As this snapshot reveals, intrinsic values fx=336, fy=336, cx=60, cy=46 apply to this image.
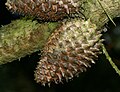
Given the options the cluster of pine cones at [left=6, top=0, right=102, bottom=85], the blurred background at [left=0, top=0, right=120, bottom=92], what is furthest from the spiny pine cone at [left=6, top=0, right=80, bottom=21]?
the blurred background at [left=0, top=0, right=120, bottom=92]

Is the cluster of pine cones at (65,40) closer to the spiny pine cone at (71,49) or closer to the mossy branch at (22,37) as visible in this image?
the spiny pine cone at (71,49)

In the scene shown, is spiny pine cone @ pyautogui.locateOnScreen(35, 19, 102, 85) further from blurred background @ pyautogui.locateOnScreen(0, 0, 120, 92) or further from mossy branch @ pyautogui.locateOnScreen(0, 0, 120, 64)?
blurred background @ pyautogui.locateOnScreen(0, 0, 120, 92)

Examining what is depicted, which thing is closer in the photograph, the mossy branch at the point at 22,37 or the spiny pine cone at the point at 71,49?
the spiny pine cone at the point at 71,49

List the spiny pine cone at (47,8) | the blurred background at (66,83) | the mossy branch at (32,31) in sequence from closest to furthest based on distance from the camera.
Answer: the spiny pine cone at (47,8), the mossy branch at (32,31), the blurred background at (66,83)

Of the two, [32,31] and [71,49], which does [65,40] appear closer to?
[71,49]

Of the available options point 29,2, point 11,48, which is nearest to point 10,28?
point 11,48

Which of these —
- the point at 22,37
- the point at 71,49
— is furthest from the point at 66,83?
the point at 71,49

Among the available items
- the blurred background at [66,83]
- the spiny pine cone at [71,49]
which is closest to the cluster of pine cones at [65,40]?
the spiny pine cone at [71,49]

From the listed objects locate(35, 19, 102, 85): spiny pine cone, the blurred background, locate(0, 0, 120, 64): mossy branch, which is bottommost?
the blurred background
